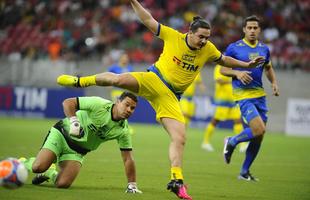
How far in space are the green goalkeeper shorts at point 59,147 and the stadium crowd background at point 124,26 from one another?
683 inches

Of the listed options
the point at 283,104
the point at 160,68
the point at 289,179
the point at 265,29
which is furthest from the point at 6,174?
the point at 265,29

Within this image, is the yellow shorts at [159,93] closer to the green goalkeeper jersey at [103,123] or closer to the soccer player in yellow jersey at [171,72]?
the soccer player in yellow jersey at [171,72]

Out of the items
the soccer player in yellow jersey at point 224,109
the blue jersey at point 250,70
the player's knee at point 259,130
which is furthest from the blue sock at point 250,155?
the soccer player in yellow jersey at point 224,109

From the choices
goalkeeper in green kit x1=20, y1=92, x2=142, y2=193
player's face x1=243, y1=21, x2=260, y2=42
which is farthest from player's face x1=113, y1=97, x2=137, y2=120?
player's face x1=243, y1=21, x2=260, y2=42

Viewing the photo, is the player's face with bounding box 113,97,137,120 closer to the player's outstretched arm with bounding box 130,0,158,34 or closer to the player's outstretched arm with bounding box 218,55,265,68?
the player's outstretched arm with bounding box 130,0,158,34

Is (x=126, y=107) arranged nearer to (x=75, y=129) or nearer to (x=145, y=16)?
(x=75, y=129)

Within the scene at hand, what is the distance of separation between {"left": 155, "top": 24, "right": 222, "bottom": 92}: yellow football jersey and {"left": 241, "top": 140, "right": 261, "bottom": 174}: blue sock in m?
2.82

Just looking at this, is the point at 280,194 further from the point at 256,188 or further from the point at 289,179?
the point at 289,179

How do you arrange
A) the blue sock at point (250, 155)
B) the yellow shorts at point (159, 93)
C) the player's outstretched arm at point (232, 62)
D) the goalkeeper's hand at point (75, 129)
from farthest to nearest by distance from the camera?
the blue sock at point (250, 155), the player's outstretched arm at point (232, 62), the yellow shorts at point (159, 93), the goalkeeper's hand at point (75, 129)

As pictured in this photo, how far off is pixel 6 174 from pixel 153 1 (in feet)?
75.2

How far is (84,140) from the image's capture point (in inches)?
366

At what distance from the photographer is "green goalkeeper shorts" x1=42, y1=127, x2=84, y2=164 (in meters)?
9.25

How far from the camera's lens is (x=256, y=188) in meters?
10.2

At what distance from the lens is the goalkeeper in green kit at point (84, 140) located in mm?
8969
